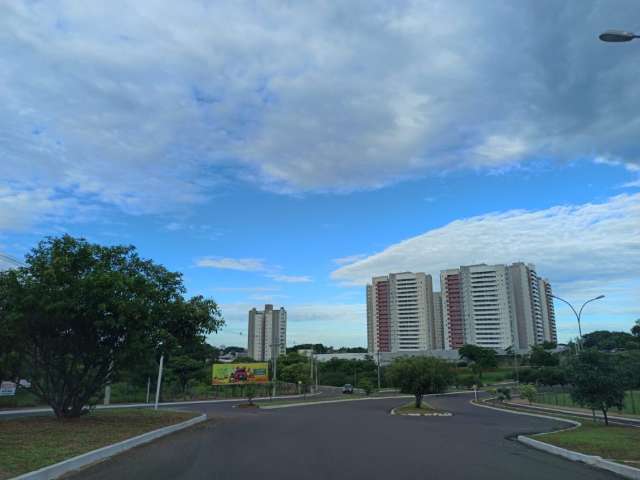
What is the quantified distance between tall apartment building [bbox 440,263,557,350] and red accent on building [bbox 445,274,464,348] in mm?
254

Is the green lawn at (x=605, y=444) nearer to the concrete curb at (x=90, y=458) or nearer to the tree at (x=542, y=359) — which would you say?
the concrete curb at (x=90, y=458)

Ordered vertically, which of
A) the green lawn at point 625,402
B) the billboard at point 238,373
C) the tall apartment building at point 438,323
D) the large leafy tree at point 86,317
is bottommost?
the green lawn at point 625,402

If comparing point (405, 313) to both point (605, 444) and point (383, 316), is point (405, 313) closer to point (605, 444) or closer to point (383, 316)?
point (383, 316)

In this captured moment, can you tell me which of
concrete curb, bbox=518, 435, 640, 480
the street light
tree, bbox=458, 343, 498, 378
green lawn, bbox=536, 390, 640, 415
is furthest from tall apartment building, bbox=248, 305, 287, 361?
the street light

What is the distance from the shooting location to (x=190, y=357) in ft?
188

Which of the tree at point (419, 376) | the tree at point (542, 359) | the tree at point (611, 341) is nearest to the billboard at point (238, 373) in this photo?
the tree at point (419, 376)

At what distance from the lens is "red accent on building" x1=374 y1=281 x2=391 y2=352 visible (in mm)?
138250

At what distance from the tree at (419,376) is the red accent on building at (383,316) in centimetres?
10220

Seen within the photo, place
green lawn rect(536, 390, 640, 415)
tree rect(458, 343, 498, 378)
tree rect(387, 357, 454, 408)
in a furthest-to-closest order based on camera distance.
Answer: tree rect(458, 343, 498, 378), tree rect(387, 357, 454, 408), green lawn rect(536, 390, 640, 415)

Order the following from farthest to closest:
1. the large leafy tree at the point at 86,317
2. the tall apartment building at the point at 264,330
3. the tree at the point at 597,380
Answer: the tall apartment building at the point at 264,330 → the tree at the point at 597,380 → the large leafy tree at the point at 86,317

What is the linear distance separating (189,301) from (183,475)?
12.8m

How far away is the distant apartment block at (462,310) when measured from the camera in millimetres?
123188

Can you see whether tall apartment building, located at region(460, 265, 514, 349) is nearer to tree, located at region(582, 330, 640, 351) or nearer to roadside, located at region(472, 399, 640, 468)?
tree, located at region(582, 330, 640, 351)

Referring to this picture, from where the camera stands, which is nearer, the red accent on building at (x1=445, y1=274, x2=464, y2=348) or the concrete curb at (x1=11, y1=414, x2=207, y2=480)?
the concrete curb at (x1=11, y1=414, x2=207, y2=480)
